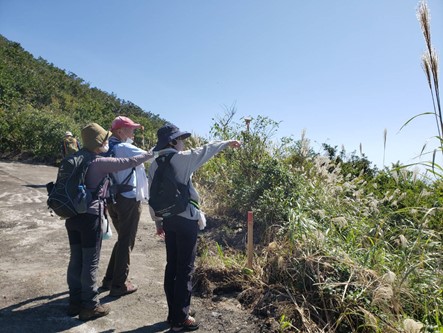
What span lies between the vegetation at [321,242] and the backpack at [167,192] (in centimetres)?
144

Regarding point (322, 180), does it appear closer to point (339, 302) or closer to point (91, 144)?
point (339, 302)

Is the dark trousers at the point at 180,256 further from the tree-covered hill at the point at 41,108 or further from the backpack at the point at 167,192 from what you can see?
the tree-covered hill at the point at 41,108

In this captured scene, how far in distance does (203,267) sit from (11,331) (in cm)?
217

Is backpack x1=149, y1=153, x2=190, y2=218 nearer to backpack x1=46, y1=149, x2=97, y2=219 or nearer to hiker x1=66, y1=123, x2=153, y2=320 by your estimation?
hiker x1=66, y1=123, x2=153, y2=320

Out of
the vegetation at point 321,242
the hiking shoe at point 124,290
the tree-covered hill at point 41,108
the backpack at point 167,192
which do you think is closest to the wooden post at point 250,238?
the vegetation at point 321,242

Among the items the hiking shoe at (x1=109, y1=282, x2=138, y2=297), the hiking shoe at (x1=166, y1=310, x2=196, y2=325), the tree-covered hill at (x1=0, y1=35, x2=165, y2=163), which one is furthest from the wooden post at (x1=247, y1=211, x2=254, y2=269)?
the tree-covered hill at (x1=0, y1=35, x2=165, y2=163)

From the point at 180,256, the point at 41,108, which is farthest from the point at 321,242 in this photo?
the point at 41,108

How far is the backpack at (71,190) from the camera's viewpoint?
10.9 feet

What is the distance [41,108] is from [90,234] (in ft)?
65.8

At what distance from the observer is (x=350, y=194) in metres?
5.82

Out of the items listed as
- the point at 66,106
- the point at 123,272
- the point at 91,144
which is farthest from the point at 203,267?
the point at 66,106

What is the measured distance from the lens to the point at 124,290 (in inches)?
164

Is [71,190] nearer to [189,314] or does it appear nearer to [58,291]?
[58,291]

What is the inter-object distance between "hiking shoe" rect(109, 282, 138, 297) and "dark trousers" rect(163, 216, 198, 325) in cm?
90
